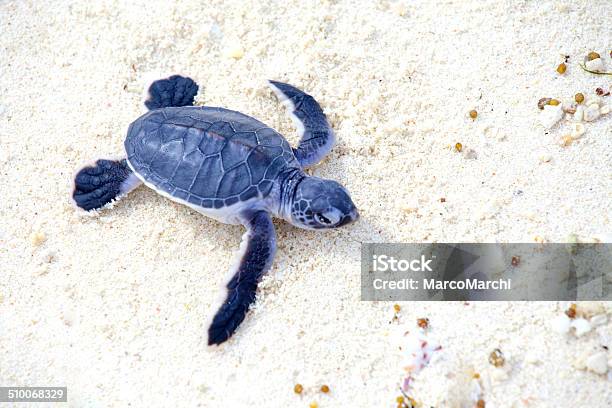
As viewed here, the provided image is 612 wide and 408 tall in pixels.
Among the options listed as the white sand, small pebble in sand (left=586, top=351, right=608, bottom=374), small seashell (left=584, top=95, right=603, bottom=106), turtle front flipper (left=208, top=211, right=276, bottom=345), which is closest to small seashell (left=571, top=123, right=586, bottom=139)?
the white sand

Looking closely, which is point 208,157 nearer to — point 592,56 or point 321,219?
point 321,219

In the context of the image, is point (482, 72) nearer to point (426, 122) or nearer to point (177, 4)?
point (426, 122)

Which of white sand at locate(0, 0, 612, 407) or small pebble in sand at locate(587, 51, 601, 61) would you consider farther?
small pebble in sand at locate(587, 51, 601, 61)

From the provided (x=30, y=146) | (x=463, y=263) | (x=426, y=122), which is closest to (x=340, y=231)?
(x=463, y=263)

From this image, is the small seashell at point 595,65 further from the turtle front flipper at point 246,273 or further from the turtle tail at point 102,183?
the turtle tail at point 102,183

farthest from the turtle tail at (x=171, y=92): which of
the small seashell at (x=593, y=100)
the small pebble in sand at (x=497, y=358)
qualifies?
the small seashell at (x=593, y=100)

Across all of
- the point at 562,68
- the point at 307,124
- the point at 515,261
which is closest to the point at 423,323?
the point at 515,261

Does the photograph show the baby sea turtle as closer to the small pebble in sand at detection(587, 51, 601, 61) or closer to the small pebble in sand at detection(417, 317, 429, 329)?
the small pebble in sand at detection(417, 317, 429, 329)
